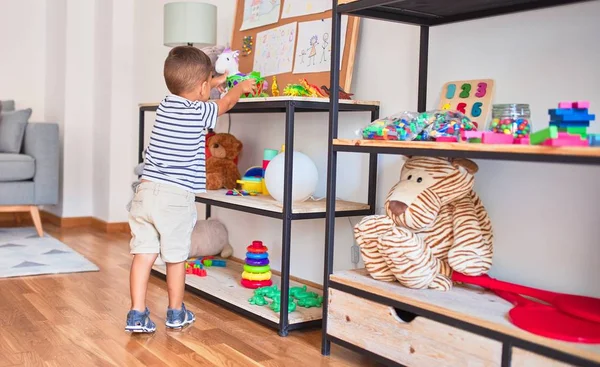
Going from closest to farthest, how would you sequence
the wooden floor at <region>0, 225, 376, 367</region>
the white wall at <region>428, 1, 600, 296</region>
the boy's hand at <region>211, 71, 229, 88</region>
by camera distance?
the white wall at <region>428, 1, 600, 296</region>
the wooden floor at <region>0, 225, 376, 367</region>
the boy's hand at <region>211, 71, 229, 88</region>

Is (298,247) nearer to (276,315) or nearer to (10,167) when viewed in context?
(276,315)

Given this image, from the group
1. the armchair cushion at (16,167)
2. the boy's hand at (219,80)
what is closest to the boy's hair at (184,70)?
the boy's hand at (219,80)

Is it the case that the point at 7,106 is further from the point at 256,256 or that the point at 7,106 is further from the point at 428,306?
the point at 428,306

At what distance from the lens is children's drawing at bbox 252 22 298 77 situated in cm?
274

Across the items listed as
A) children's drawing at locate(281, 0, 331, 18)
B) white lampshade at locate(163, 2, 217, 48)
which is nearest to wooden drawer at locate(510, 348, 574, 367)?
children's drawing at locate(281, 0, 331, 18)

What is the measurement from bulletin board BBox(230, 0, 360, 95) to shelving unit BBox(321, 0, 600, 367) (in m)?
0.34

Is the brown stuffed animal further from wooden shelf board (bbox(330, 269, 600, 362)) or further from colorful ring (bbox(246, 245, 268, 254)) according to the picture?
wooden shelf board (bbox(330, 269, 600, 362))

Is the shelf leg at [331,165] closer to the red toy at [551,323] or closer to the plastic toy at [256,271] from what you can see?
the red toy at [551,323]

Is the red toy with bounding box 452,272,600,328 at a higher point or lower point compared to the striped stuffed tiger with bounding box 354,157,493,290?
lower

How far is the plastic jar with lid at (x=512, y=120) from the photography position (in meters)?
1.61

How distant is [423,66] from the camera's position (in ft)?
7.11

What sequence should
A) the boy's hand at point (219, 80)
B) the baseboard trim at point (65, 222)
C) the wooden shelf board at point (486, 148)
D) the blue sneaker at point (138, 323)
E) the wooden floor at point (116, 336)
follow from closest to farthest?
the wooden shelf board at point (486, 148)
the wooden floor at point (116, 336)
the blue sneaker at point (138, 323)
the boy's hand at point (219, 80)
the baseboard trim at point (65, 222)

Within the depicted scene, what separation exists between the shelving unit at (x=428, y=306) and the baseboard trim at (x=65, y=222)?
2.56 metres

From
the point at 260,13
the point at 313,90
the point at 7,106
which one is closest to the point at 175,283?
the point at 313,90
